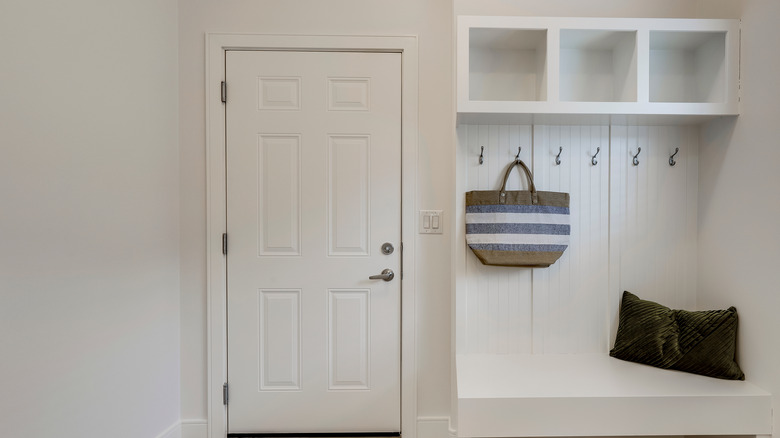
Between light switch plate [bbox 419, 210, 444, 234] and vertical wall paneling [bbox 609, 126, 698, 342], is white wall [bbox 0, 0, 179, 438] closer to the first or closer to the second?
light switch plate [bbox 419, 210, 444, 234]

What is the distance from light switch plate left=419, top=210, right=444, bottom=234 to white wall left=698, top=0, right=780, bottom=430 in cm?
116

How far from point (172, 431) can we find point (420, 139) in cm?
183

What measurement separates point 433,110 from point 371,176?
44cm

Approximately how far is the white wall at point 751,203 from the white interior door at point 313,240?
1.36 metres

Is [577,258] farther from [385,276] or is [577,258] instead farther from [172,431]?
[172,431]

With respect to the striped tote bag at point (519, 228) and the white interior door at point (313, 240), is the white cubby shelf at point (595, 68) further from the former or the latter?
the white interior door at point (313, 240)

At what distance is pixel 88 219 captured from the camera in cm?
144

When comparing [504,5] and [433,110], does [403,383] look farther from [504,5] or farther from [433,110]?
[504,5]

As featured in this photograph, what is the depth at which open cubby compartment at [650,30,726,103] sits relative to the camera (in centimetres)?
168

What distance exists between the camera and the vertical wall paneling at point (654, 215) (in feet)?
5.92

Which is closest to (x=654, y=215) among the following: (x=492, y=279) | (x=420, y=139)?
(x=492, y=279)

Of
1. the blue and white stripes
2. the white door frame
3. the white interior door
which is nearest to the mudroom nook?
the blue and white stripes

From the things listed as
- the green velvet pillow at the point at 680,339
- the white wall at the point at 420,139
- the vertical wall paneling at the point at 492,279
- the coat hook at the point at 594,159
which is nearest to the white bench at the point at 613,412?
the green velvet pillow at the point at 680,339

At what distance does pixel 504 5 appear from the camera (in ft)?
5.82
